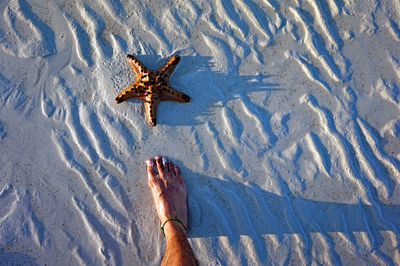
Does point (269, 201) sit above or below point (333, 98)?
below

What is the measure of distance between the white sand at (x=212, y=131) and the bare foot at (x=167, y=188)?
8cm

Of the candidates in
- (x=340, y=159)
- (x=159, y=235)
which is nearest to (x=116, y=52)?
(x=159, y=235)

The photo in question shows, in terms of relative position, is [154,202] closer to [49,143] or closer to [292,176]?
[49,143]

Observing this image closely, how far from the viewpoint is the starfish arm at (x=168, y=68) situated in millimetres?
2636

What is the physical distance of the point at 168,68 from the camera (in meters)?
2.68

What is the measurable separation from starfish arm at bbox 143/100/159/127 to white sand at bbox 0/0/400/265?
0.26 ft

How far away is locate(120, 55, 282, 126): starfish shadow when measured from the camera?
9.12 ft

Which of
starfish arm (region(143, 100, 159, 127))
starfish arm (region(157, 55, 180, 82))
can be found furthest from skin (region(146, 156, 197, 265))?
starfish arm (region(157, 55, 180, 82))

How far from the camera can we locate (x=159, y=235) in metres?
2.71

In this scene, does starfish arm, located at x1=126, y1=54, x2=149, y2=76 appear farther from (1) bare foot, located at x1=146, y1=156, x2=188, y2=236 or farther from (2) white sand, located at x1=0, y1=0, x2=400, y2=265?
(1) bare foot, located at x1=146, y1=156, x2=188, y2=236

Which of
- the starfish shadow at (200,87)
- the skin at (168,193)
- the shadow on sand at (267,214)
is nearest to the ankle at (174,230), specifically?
the skin at (168,193)

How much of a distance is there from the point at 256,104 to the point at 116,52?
1.48m

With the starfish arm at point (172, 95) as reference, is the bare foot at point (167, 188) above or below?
below

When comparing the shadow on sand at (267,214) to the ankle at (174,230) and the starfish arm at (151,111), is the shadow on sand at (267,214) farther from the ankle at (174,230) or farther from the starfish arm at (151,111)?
the starfish arm at (151,111)
